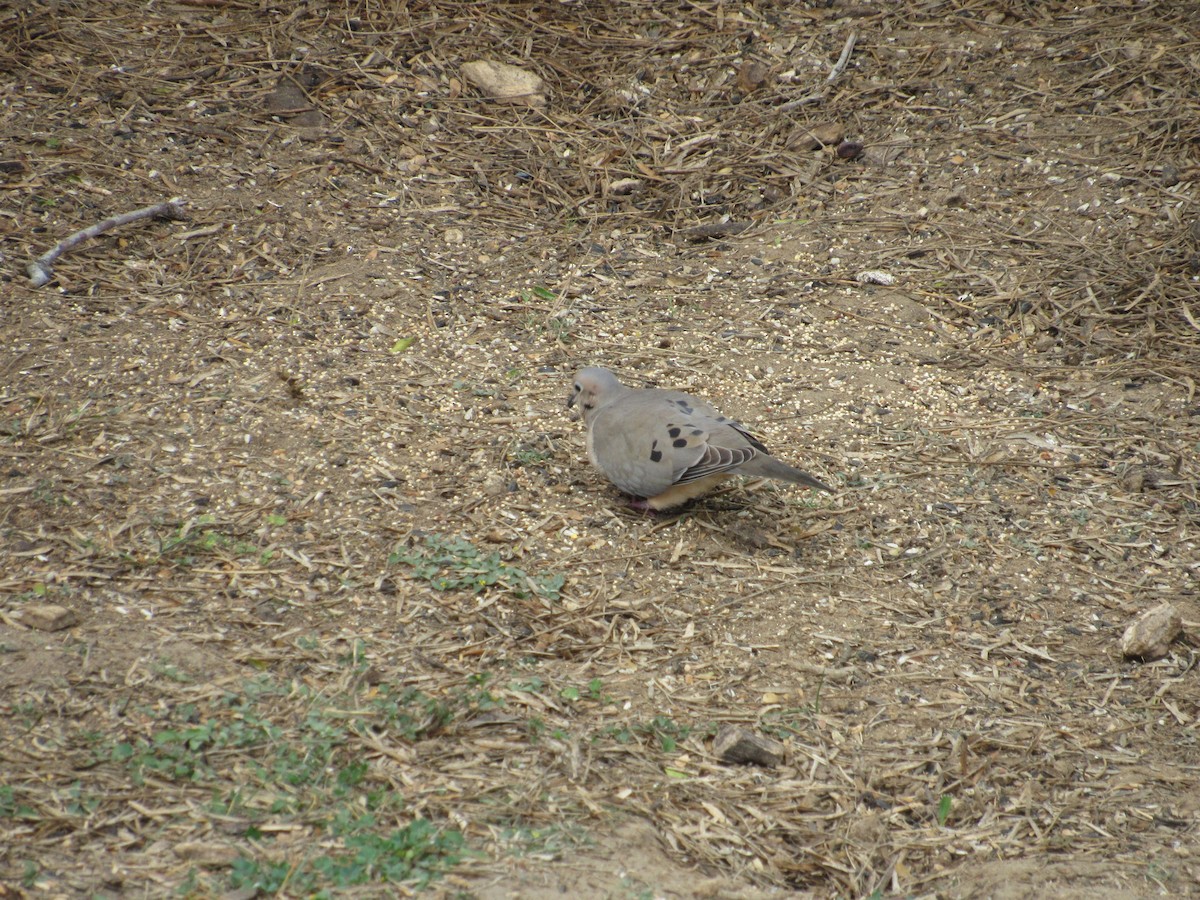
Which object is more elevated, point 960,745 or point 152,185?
point 960,745

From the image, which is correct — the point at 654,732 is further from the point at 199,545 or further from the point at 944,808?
the point at 199,545

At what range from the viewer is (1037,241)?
245 inches

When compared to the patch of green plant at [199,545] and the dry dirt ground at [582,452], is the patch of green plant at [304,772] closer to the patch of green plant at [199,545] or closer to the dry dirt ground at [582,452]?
the dry dirt ground at [582,452]

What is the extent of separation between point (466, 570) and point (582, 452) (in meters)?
1.14

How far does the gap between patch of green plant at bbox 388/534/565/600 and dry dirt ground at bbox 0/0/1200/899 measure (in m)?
0.02

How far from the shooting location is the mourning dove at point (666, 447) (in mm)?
4293

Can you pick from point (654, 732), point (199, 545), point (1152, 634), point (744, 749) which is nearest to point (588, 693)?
point (654, 732)

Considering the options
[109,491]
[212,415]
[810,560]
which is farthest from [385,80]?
[810,560]

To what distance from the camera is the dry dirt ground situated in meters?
3.07

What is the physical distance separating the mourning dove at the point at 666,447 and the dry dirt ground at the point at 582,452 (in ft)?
0.69

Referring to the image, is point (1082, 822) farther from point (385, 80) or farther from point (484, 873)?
point (385, 80)

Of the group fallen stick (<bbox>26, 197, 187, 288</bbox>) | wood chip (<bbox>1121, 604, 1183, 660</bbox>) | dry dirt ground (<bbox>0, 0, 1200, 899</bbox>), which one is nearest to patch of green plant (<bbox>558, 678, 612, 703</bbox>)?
dry dirt ground (<bbox>0, 0, 1200, 899</bbox>)

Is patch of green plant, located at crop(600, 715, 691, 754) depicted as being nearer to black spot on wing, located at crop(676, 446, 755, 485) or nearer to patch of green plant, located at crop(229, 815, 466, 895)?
patch of green plant, located at crop(229, 815, 466, 895)

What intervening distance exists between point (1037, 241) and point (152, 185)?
496 centimetres
